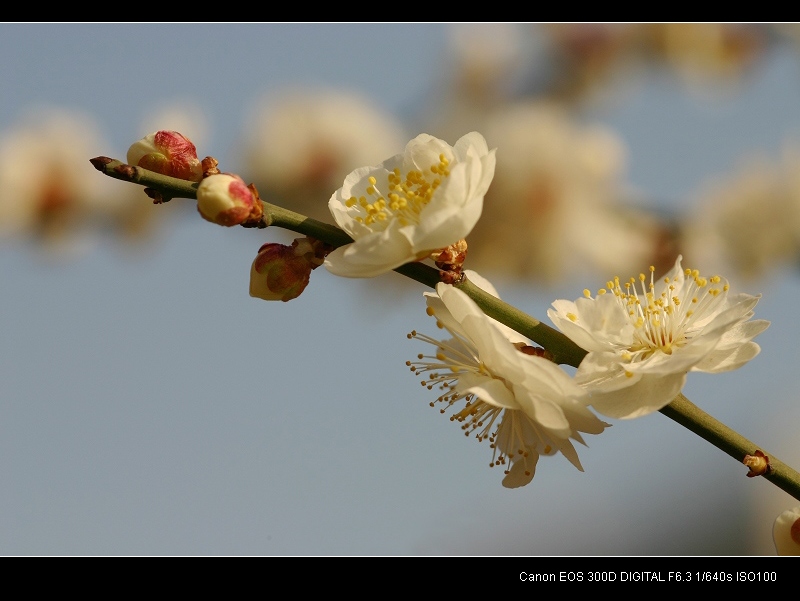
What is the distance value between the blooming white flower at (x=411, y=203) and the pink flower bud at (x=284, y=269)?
0.11 feet

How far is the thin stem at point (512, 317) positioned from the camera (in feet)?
1.97

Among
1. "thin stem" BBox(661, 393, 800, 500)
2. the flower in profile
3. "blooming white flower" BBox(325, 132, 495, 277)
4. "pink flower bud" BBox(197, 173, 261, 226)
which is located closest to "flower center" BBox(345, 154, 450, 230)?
"blooming white flower" BBox(325, 132, 495, 277)

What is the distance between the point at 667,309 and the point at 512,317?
7.8 inches

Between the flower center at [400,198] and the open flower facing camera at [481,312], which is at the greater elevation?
the flower center at [400,198]

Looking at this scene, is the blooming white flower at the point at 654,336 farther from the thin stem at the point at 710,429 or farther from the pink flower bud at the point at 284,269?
Result: the pink flower bud at the point at 284,269

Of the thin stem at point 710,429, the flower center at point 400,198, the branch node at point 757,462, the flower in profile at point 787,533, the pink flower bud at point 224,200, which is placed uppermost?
the flower center at point 400,198

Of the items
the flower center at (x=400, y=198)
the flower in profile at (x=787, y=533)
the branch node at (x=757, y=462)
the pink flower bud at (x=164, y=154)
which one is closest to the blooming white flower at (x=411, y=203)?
the flower center at (x=400, y=198)

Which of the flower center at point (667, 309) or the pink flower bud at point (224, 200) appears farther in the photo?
the flower center at point (667, 309)

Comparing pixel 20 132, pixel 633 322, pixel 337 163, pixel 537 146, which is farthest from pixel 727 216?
pixel 20 132

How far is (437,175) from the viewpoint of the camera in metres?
0.70

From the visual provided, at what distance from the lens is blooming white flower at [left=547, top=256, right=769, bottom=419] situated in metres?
0.61

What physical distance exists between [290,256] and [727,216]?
217 centimetres

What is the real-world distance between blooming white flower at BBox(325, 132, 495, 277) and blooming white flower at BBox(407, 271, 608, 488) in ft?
0.15

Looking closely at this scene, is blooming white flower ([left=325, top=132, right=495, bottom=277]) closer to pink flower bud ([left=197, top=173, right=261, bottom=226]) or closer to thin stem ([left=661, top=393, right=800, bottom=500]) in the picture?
pink flower bud ([left=197, top=173, right=261, bottom=226])
